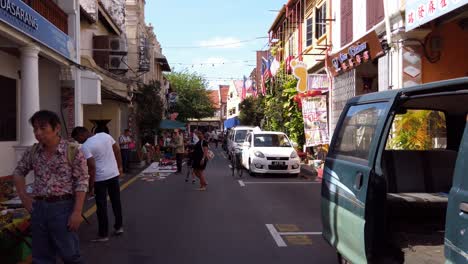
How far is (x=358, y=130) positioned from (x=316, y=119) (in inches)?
542

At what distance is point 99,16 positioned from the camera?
885 inches

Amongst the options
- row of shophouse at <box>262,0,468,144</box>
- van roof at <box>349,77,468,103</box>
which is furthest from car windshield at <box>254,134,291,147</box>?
van roof at <box>349,77,468,103</box>

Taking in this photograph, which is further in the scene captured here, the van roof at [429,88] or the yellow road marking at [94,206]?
the yellow road marking at [94,206]

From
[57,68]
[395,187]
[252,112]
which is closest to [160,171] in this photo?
[57,68]

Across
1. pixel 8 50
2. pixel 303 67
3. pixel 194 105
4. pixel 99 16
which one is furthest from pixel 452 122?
pixel 194 105

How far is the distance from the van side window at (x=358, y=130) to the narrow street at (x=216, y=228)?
1731mm

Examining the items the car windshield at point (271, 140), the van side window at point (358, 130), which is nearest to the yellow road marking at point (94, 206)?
the car windshield at point (271, 140)

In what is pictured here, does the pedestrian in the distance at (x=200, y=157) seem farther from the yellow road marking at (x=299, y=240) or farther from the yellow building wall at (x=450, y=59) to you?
the yellow building wall at (x=450, y=59)

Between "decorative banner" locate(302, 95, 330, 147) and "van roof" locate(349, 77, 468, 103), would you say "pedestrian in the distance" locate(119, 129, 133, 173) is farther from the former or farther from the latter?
"van roof" locate(349, 77, 468, 103)

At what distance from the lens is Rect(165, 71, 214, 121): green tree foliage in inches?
2152

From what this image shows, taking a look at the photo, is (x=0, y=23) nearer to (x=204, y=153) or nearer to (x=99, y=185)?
(x=99, y=185)

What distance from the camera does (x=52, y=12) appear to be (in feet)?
43.7

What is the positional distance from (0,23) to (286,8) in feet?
66.3

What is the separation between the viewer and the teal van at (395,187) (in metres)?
3.12
